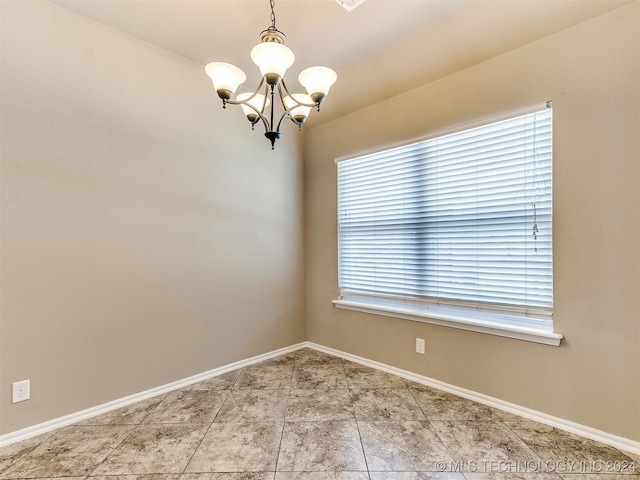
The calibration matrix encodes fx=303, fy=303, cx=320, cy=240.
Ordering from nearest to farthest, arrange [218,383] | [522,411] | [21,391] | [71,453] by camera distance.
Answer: [71,453] → [21,391] → [522,411] → [218,383]

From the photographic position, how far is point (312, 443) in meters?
1.85

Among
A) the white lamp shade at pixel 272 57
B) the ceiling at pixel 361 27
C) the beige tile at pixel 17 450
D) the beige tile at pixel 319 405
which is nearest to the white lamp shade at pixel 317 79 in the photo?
the white lamp shade at pixel 272 57

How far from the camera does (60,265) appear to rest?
6.62 ft

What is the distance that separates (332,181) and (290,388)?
2.14 meters

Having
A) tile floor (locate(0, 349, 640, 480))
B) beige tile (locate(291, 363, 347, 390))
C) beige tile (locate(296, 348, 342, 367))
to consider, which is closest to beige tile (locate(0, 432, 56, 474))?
tile floor (locate(0, 349, 640, 480))

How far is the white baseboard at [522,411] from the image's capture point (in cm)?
179

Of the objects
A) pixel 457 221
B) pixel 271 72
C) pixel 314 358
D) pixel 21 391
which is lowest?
pixel 314 358

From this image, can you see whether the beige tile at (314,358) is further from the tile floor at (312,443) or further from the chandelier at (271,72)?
the chandelier at (271,72)

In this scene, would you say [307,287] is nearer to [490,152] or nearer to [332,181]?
[332,181]

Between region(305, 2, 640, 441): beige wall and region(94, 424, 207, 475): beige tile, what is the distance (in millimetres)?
1967

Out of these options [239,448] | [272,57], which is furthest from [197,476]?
[272,57]

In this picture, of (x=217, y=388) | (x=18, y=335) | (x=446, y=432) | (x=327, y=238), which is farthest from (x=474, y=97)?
(x=18, y=335)

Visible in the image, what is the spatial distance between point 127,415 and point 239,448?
3.11ft

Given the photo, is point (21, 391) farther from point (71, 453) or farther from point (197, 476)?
point (197, 476)
